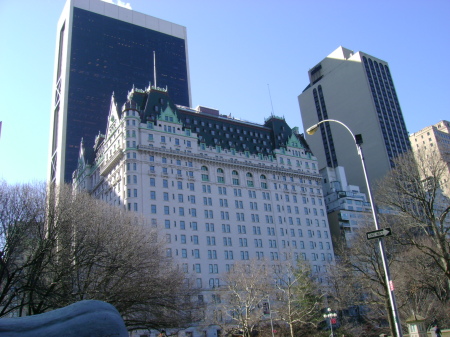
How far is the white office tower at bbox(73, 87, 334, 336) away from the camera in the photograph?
9275cm

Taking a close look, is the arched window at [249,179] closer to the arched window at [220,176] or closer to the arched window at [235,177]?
the arched window at [235,177]

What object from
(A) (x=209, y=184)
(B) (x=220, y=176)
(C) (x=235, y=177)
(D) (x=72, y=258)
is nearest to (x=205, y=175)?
(A) (x=209, y=184)

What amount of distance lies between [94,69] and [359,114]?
366 ft

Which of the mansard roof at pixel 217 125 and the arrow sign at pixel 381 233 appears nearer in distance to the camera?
the arrow sign at pixel 381 233

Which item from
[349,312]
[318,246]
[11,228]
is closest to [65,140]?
[318,246]

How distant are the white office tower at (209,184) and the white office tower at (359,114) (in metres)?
51.2

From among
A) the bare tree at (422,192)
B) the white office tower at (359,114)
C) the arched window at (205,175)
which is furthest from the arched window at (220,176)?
the white office tower at (359,114)

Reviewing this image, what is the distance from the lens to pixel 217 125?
4675 inches

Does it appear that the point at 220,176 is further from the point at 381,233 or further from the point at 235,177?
the point at 381,233

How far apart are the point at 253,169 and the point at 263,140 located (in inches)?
576

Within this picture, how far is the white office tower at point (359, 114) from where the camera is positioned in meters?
168

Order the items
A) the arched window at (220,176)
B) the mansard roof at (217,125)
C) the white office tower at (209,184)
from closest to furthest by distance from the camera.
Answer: the white office tower at (209,184)
the mansard roof at (217,125)
the arched window at (220,176)

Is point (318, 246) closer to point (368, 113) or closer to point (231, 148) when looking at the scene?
point (231, 148)

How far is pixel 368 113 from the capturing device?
6890 inches
